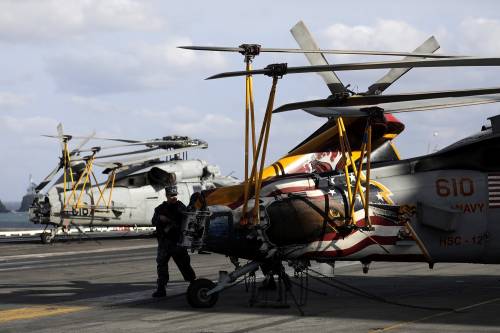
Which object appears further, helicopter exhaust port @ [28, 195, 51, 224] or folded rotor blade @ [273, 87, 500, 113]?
helicopter exhaust port @ [28, 195, 51, 224]

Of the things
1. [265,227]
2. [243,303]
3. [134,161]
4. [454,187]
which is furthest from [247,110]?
[134,161]

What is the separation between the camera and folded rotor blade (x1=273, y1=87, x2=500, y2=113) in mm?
12492

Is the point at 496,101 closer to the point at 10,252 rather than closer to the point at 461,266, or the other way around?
the point at 461,266

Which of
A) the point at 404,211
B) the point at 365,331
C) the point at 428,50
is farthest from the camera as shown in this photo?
the point at 428,50

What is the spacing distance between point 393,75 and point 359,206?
13.3 ft

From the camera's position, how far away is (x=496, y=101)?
12758 millimetres

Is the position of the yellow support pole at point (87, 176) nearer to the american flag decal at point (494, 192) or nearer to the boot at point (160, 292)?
the boot at point (160, 292)

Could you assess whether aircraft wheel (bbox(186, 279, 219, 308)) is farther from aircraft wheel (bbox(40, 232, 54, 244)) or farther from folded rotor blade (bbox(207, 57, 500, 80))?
aircraft wheel (bbox(40, 232, 54, 244))

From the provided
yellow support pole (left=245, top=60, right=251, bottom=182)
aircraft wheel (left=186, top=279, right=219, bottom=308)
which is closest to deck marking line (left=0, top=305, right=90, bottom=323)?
aircraft wheel (left=186, top=279, right=219, bottom=308)

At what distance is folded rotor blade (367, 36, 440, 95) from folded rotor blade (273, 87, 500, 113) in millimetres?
2847

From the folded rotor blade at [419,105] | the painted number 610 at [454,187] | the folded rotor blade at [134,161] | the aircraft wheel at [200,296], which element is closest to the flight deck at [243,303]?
the aircraft wheel at [200,296]

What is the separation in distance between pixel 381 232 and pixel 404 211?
52 cm

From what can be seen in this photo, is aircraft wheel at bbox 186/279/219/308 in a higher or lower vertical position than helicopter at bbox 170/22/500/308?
lower

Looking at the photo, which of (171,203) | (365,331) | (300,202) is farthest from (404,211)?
(171,203)
